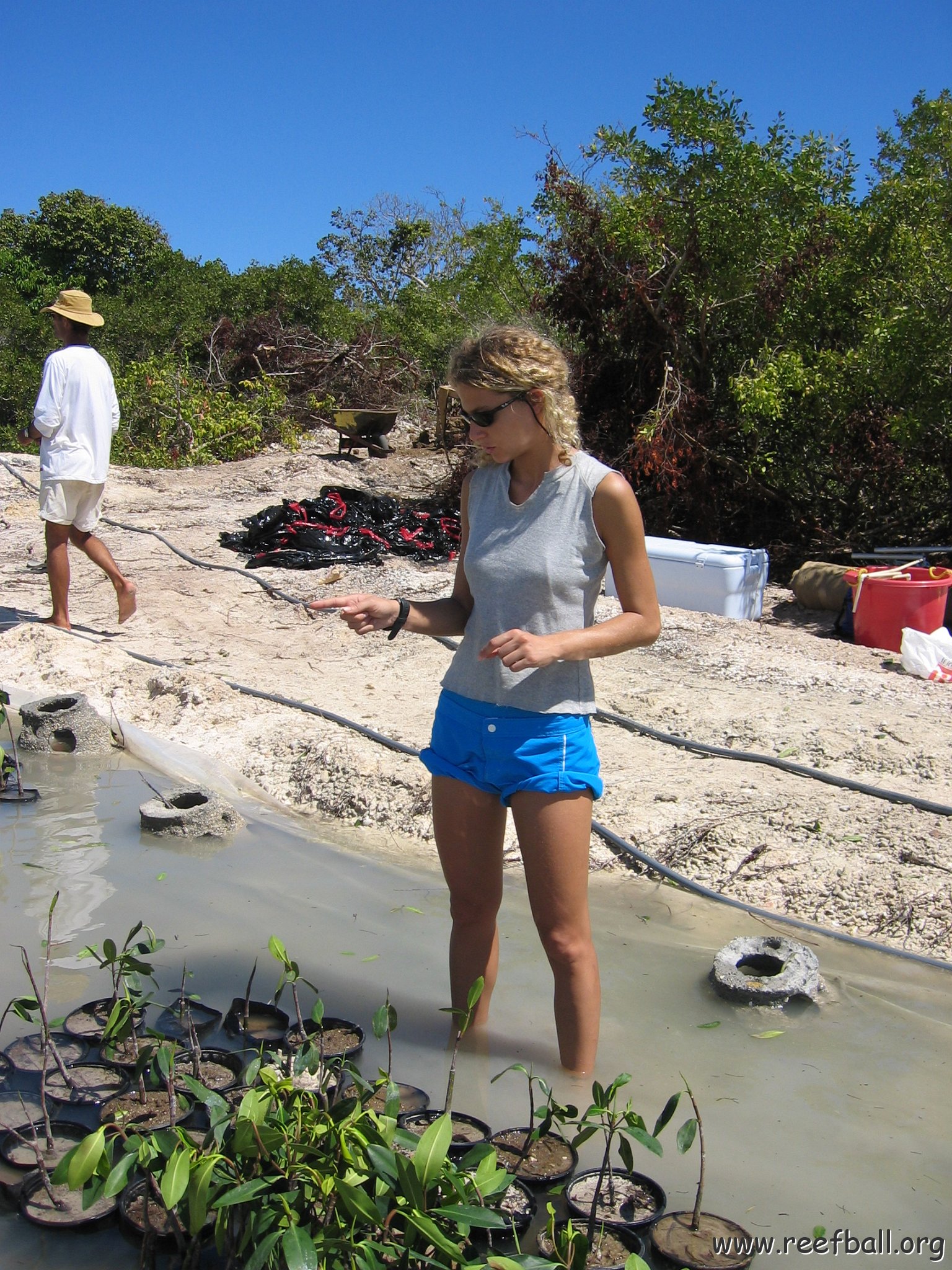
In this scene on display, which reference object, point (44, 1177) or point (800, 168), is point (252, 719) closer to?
point (44, 1177)

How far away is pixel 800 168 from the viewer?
31.4 ft

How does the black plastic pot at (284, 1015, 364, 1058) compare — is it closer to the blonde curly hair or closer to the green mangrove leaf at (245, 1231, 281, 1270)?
the green mangrove leaf at (245, 1231, 281, 1270)

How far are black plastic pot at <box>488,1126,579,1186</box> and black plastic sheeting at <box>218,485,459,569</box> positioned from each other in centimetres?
633

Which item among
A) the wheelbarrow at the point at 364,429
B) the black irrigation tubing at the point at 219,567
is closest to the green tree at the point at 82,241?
the wheelbarrow at the point at 364,429

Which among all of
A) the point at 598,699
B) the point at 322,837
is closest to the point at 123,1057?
the point at 322,837

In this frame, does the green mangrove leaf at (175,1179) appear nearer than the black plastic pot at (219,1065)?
Yes

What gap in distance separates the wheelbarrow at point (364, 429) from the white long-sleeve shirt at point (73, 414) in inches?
305

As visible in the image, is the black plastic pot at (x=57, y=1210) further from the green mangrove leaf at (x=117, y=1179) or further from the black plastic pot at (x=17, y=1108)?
the green mangrove leaf at (x=117, y=1179)

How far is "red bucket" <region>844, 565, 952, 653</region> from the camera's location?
6.88 metres

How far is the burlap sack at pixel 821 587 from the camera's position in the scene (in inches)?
323

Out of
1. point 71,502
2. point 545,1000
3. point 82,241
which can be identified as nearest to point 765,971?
point 545,1000

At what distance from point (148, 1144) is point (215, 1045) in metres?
1.08

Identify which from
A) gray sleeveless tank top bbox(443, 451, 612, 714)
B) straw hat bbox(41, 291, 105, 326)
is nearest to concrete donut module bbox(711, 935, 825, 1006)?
gray sleeveless tank top bbox(443, 451, 612, 714)

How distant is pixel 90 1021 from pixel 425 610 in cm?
151
